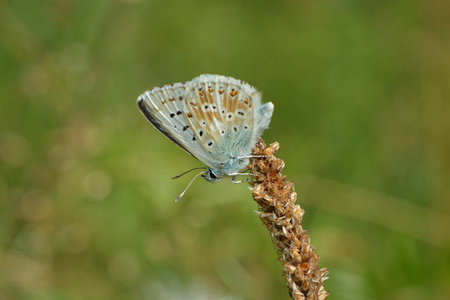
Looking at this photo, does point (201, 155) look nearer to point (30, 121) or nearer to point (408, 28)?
point (30, 121)

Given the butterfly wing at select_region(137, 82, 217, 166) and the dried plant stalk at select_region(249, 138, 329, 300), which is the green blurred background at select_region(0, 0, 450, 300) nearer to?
the butterfly wing at select_region(137, 82, 217, 166)

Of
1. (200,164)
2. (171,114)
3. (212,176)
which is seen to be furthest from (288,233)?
(200,164)

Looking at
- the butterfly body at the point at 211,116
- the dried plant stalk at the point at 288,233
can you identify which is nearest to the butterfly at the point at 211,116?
the butterfly body at the point at 211,116

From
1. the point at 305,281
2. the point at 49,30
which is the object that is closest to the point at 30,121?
the point at 49,30

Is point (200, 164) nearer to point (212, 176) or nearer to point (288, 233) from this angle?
point (212, 176)

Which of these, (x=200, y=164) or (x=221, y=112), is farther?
(x=200, y=164)

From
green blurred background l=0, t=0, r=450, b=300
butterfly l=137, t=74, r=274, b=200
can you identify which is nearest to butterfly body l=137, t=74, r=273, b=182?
butterfly l=137, t=74, r=274, b=200
